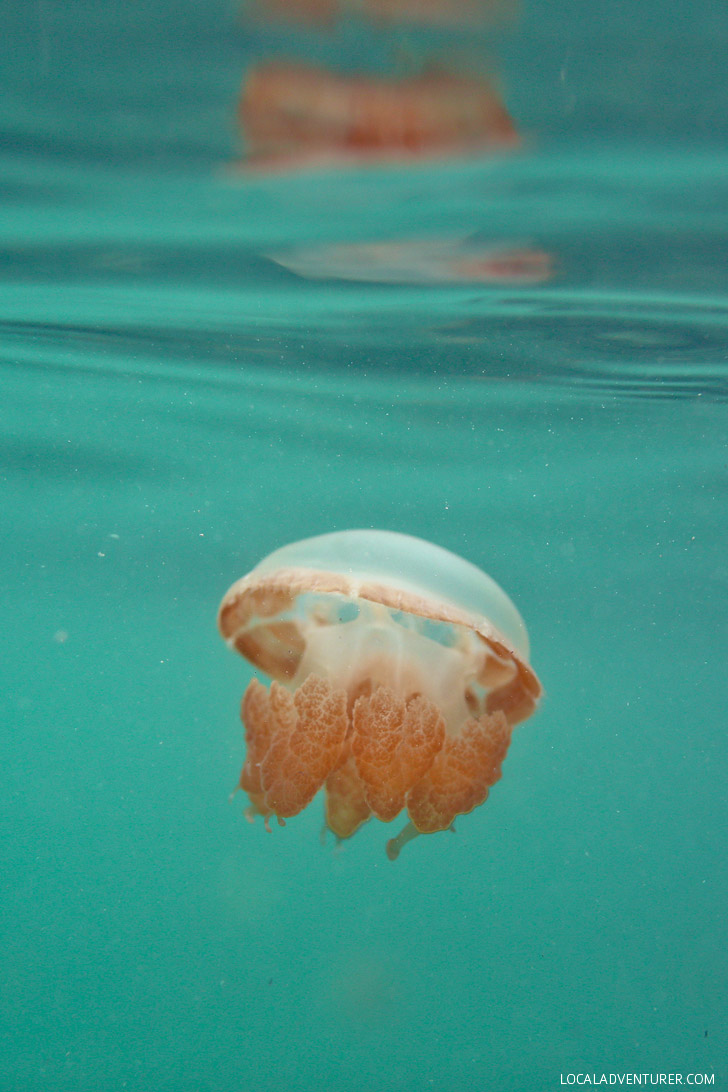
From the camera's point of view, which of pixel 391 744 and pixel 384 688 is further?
pixel 384 688

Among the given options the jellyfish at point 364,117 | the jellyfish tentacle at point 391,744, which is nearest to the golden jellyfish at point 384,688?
the jellyfish tentacle at point 391,744

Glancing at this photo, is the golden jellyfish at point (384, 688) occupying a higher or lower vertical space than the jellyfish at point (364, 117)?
lower

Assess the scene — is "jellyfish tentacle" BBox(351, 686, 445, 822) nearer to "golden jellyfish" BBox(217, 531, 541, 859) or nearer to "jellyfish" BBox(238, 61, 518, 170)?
"golden jellyfish" BBox(217, 531, 541, 859)

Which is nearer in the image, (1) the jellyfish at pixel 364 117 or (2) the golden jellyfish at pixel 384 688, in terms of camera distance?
(1) the jellyfish at pixel 364 117

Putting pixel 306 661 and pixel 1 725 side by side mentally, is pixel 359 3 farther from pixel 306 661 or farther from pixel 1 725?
pixel 1 725

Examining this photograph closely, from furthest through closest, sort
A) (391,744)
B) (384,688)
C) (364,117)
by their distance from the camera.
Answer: (384,688)
(391,744)
(364,117)

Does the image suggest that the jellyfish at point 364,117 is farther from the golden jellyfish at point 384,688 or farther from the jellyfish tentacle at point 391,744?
the jellyfish tentacle at point 391,744

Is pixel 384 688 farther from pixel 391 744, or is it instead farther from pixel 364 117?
pixel 364 117

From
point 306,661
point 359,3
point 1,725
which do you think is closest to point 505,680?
point 306,661

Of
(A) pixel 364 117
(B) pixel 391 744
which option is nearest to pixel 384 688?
(B) pixel 391 744
